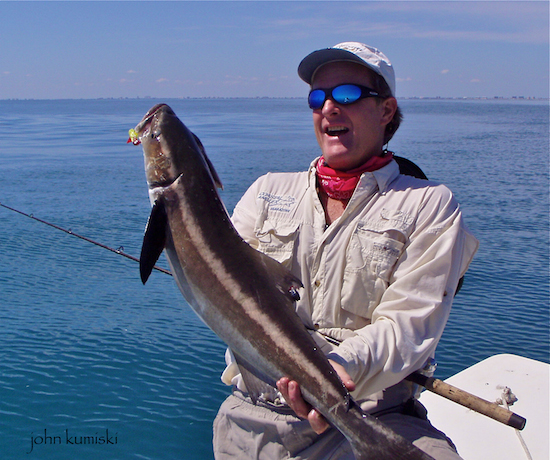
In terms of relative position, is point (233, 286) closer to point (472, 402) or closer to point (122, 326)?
point (472, 402)

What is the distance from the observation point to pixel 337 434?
3357 millimetres

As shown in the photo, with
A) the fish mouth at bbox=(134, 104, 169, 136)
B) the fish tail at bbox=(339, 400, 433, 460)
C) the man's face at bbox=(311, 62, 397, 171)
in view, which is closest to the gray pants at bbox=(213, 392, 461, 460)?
the fish tail at bbox=(339, 400, 433, 460)

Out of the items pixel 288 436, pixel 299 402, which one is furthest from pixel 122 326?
pixel 299 402

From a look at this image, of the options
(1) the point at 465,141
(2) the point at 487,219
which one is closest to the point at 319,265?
(2) the point at 487,219

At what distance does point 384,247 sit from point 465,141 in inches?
1662

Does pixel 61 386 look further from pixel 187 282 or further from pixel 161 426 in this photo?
pixel 187 282

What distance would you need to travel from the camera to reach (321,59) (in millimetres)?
3746

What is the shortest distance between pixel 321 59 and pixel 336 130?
1.60ft

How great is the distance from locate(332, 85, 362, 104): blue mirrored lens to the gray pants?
2.00 meters

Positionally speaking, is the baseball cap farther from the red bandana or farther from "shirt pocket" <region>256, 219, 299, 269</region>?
"shirt pocket" <region>256, 219, 299, 269</region>

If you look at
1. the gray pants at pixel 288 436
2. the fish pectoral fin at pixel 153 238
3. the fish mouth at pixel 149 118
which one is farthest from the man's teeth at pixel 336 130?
the gray pants at pixel 288 436

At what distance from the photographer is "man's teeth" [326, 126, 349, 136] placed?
3.74 m

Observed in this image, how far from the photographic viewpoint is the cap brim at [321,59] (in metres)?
3.60

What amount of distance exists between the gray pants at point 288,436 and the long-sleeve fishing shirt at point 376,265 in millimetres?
222
